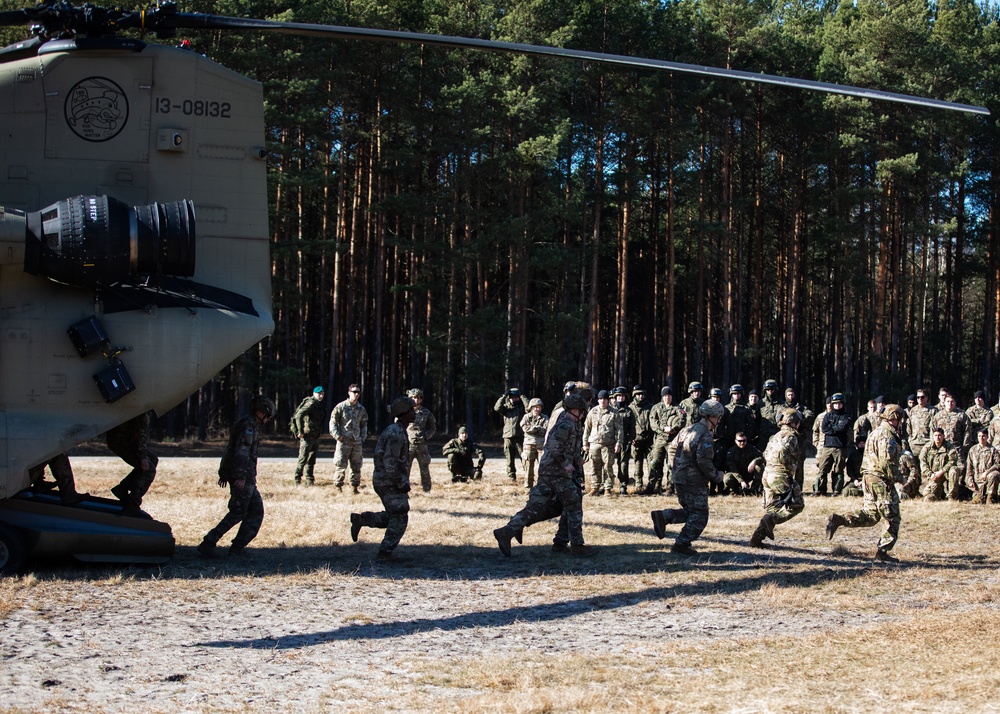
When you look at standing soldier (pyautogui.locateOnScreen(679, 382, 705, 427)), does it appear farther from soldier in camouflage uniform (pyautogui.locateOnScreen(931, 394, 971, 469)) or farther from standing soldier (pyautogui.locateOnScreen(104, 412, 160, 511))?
standing soldier (pyautogui.locateOnScreen(104, 412, 160, 511))

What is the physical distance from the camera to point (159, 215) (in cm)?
934

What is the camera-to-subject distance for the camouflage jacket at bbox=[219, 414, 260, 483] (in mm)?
10398

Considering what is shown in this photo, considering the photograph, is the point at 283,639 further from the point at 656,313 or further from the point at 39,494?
the point at 656,313

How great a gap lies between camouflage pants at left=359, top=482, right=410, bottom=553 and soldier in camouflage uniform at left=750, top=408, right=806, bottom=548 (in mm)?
4190

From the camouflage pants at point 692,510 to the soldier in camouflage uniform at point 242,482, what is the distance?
469 cm

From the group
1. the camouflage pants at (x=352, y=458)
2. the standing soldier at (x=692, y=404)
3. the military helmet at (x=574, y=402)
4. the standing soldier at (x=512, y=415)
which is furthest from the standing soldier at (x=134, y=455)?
the standing soldier at (x=692, y=404)

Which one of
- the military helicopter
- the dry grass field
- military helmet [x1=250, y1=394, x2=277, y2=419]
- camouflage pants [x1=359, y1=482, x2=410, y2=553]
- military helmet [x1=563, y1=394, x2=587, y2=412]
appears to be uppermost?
the military helicopter

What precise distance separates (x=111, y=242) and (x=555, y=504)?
540 cm

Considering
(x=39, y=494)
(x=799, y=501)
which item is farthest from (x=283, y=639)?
(x=799, y=501)

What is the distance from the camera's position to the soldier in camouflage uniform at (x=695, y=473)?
10.7 metres

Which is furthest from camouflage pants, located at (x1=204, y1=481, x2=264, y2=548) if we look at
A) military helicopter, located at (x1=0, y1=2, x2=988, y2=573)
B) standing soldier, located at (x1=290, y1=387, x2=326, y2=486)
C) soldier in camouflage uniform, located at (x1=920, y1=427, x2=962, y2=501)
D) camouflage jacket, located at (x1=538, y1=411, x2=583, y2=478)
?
soldier in camouflage uniform, located at (x1=920, y1=427, x2=962, y2=501)

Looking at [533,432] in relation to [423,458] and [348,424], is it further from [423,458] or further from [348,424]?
[348,424]

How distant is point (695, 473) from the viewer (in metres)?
10.8

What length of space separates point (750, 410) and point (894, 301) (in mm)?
21205
